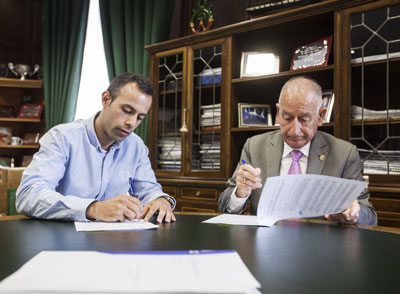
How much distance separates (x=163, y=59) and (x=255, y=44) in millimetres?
865

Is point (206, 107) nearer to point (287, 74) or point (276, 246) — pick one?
point (287, 74)

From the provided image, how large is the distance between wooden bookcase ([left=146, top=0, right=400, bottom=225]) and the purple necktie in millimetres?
599

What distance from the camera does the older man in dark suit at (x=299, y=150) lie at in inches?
69.9

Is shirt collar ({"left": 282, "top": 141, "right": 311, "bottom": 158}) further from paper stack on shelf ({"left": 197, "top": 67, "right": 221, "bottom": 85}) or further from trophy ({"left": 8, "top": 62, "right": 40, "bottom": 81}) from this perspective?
trophy ({"left": 8, "top": 62, "right": 40, "bottom": 81})

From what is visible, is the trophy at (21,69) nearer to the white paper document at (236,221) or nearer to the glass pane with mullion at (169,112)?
the glass pane with mullion at (169,112)

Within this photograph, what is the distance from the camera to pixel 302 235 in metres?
1.11

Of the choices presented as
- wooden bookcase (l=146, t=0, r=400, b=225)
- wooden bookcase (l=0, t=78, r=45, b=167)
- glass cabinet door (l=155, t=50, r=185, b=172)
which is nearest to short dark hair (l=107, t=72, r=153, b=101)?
wooden bookcase (l=146, t=0, r=400, b=225)

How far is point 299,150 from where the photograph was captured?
1.92 m

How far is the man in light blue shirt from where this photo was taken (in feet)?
4.31

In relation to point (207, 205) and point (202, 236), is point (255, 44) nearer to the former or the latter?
point (207, 205)

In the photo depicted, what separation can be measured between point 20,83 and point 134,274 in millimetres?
4601

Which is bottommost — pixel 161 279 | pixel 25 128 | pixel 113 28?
pixel 161 279

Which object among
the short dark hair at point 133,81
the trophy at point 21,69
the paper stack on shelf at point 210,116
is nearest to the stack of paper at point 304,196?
the short dark hair at point 133,81

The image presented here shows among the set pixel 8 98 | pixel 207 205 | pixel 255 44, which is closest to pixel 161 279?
pixel 207 205
